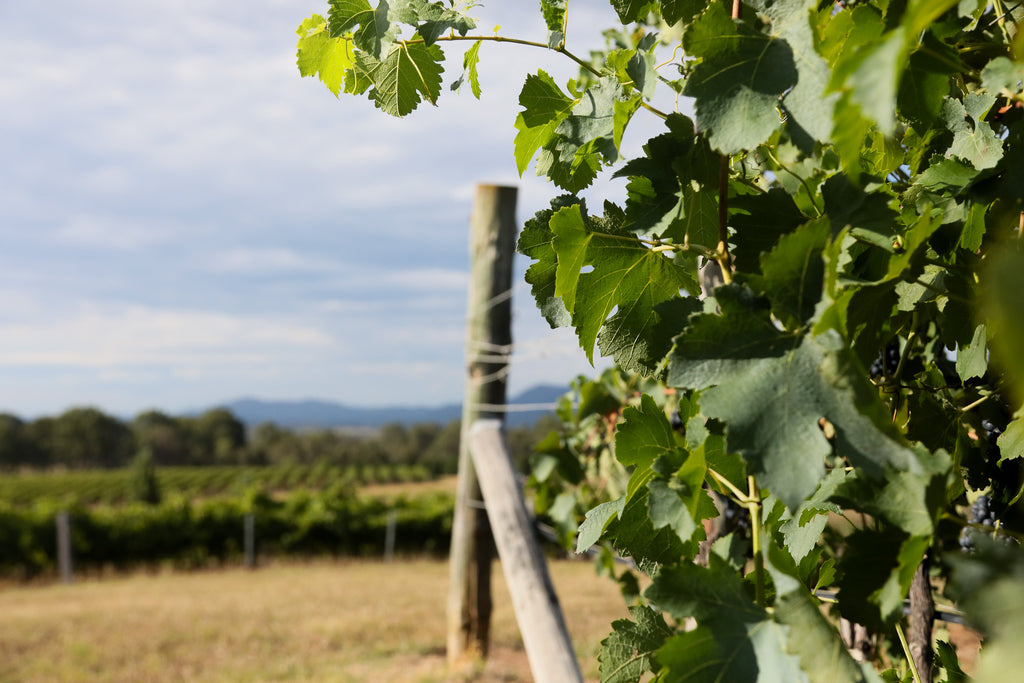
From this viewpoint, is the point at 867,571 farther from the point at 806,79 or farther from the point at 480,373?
the point at 480,373

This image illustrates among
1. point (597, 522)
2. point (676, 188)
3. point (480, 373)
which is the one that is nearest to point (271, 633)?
point (480, 373)

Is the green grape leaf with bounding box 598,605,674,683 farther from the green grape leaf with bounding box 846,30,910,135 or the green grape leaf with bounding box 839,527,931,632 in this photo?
the green grape leaf with bounding box 846,30,910,135

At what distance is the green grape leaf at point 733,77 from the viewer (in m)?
0.63

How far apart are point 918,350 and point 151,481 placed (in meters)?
41.6

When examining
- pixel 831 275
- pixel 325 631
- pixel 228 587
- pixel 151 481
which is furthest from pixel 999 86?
pixel 151 481

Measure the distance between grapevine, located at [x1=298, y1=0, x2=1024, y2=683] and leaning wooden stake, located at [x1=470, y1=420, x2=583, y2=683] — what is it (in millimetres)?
1506

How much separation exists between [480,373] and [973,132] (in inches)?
155

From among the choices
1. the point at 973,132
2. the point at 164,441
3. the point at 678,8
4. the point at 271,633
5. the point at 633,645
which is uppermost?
the point at 678,8

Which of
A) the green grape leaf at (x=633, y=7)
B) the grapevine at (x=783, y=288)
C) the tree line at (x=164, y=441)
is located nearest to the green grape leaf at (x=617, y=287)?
the grapevine at (x=783, y=288)

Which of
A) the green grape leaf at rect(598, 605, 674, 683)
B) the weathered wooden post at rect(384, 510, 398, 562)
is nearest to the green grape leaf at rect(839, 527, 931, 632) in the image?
the green grape leaf at rect(598, 605, 674, 683)

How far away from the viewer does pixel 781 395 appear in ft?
1.84

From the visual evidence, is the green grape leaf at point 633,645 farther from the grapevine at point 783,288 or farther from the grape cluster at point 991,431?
the grape cluster at point 991,431

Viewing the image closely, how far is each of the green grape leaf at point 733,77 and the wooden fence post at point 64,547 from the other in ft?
76.7

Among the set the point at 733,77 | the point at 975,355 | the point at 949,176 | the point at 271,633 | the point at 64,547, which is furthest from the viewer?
the point at 64,547
